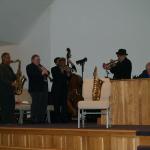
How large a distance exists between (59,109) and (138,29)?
2.97m

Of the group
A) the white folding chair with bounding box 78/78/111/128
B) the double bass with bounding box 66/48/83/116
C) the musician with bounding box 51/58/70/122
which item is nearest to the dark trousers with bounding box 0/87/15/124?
the musician with bounding box 51/58/70/122

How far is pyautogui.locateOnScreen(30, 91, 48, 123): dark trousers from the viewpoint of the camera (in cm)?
840

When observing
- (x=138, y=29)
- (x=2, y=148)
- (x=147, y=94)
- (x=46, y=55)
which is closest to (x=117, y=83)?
(x=147, y=94)

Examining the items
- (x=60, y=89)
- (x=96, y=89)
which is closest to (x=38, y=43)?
(x=60, y=89)

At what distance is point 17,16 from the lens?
419 inches

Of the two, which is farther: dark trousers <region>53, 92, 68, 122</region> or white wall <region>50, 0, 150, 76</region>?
white wall <region>50, 0, 150, 76</region>

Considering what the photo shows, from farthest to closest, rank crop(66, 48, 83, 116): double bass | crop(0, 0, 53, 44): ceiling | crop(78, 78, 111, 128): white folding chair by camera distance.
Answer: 1. crop(0, 0, 53, 44): ceiling
2. crop(66, 48, 83, 116): double bass
3. crop(78, 78, 111, 128): white folding chair

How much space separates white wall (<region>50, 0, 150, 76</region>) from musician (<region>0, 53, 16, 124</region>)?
9.45 feet

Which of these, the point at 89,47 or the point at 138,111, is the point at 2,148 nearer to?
the point at 138,111

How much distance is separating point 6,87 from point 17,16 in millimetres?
2829

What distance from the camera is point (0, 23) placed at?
10.4m

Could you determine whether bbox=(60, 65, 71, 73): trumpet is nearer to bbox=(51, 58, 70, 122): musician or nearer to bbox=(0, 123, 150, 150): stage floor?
bbox=(51, 58, 70, 122): musician

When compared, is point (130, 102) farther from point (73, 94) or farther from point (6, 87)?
point (6, 87)

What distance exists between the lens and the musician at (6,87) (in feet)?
27.0
